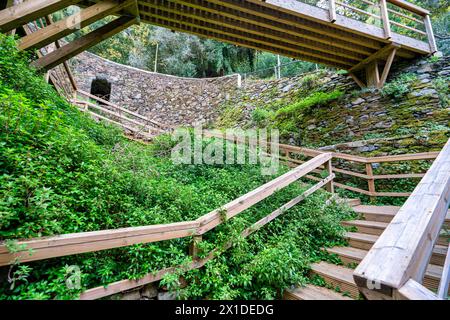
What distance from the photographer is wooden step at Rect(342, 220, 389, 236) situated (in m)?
3.00

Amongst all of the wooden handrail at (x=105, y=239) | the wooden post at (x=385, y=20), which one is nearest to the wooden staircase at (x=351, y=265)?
the wooden handrail at (x=105, y=239)

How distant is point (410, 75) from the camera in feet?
18.2

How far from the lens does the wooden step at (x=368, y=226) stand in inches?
118

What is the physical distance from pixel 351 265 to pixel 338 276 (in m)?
0.40

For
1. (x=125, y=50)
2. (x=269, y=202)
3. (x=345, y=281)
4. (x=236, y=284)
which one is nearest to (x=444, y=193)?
(x=345, y=281)

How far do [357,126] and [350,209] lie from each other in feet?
9.72

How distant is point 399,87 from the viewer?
5289 mm

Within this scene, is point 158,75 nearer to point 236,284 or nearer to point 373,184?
point 373,184

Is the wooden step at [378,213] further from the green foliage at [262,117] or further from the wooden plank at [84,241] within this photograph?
the green foliage at [262,117]

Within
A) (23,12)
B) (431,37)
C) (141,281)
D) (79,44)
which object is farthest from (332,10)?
(141,281)

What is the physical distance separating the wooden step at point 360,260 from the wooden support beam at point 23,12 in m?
5.11

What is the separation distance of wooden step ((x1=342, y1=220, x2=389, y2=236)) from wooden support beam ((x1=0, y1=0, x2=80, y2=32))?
17.7 ft

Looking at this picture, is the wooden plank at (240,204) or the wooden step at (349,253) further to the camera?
the wooden step at (349,253)

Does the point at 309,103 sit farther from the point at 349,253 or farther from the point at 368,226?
the point at 349,253
